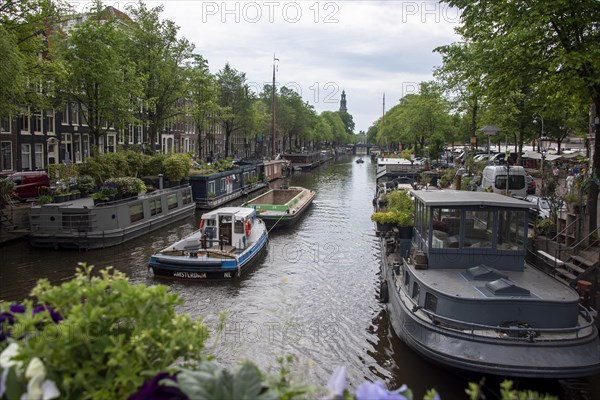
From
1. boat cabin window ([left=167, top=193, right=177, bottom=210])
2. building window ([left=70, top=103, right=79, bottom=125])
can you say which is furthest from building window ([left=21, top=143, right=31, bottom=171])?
boat cabin window ([left=167, top=193, right=177, bottom=210])

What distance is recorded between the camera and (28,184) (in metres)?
32.0

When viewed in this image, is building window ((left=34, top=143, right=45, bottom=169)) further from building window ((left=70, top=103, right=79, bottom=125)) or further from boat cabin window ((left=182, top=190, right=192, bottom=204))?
boat cabin window ((left=182, top=190, right=192, bottom=204))

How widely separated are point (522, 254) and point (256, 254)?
12543 mm

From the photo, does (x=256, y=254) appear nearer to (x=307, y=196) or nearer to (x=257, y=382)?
(x=307, y=196)

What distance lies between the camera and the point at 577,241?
17266 millimetres

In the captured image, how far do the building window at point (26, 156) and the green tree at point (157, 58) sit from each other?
958 centimetres

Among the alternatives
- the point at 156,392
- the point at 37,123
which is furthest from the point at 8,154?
the point at 156,392

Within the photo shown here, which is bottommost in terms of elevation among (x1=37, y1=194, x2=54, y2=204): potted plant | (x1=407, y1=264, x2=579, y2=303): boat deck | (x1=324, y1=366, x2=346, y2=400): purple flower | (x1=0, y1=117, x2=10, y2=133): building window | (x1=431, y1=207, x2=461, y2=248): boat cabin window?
(x1=407, y1=264, x2=579, y2=303): boat deck

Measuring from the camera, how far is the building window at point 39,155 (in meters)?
42.5

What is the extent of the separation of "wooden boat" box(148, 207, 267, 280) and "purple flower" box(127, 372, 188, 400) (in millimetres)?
16790

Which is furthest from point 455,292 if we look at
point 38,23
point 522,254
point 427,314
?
point 38,23

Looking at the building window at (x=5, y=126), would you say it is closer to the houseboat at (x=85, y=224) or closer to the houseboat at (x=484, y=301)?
the houseboat at (x=85, y=224)

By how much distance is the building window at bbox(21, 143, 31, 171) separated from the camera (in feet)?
135

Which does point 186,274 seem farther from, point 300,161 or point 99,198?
point 300,161
